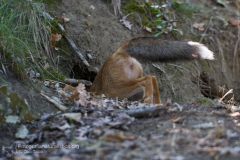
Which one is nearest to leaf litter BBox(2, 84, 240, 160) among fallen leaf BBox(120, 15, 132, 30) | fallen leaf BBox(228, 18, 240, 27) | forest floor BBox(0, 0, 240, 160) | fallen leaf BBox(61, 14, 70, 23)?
forest floor BBox(0, 0, 240, 160)

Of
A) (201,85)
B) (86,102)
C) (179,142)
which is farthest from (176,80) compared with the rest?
(179,142)

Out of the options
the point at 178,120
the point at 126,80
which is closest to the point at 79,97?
the point at 126,80

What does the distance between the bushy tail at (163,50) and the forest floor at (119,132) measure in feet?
3.24

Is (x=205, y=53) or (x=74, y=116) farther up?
(x=205, y=53)

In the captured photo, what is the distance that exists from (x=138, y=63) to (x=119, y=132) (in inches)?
100

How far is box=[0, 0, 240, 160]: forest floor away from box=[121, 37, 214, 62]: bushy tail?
987mm

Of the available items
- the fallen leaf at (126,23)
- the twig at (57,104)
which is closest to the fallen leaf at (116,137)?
the twig at (57,104)

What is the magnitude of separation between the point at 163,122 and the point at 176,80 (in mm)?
3992

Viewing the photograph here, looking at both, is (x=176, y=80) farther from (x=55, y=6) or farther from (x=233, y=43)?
(x=55, y=6)

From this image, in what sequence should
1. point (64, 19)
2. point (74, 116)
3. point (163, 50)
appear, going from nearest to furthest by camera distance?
point (74, 116)
point (163, 50)
point (64, 19)

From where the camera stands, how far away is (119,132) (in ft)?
13.1

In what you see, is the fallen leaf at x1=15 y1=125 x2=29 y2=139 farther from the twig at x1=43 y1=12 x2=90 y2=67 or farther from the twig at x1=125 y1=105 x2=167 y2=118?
the twig at x1=43 y1=12 x2=90 y2=67

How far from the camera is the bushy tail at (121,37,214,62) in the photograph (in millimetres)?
6285

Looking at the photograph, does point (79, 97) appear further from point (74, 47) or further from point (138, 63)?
point (74, 47)
